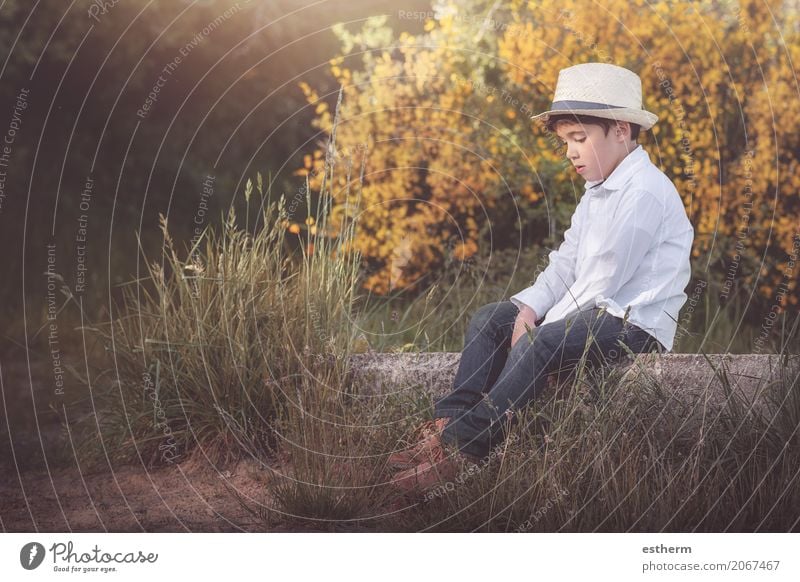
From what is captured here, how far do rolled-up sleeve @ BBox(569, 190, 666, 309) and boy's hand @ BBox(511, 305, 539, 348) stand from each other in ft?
0.95

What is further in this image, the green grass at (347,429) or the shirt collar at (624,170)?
the shirt collar at (624,170)

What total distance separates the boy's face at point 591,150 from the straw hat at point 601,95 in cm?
7

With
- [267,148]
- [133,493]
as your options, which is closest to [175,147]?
[267,148]

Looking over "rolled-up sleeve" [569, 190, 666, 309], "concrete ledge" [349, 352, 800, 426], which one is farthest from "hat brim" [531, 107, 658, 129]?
"concrete ledge" [349, 352, 800, 426]

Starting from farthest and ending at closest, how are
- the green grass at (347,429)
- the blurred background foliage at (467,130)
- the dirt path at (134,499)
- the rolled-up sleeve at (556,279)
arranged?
the blurred background foliage at (467,130)
the rolled-up sleeve at (556,279)
the dirt path at (134,499)
the green grass at (347,429)

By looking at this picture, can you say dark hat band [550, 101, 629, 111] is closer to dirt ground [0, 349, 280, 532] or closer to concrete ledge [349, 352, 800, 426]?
concrete ledge [349, 352, 800, 426]

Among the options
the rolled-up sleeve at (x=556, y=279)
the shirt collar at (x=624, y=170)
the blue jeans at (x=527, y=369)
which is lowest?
the blue jeans at (x=527, y=369)

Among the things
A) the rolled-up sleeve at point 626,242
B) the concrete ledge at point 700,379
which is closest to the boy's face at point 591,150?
the rolled-up sleeve at point 626,242

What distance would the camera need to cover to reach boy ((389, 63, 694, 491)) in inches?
149

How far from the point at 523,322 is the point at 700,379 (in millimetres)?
691

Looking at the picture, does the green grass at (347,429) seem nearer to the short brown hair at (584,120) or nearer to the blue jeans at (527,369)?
the blue jeans at (527,369)

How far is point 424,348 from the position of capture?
16.1ft

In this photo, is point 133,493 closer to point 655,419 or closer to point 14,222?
point 655,419

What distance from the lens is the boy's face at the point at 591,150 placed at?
398 cm
